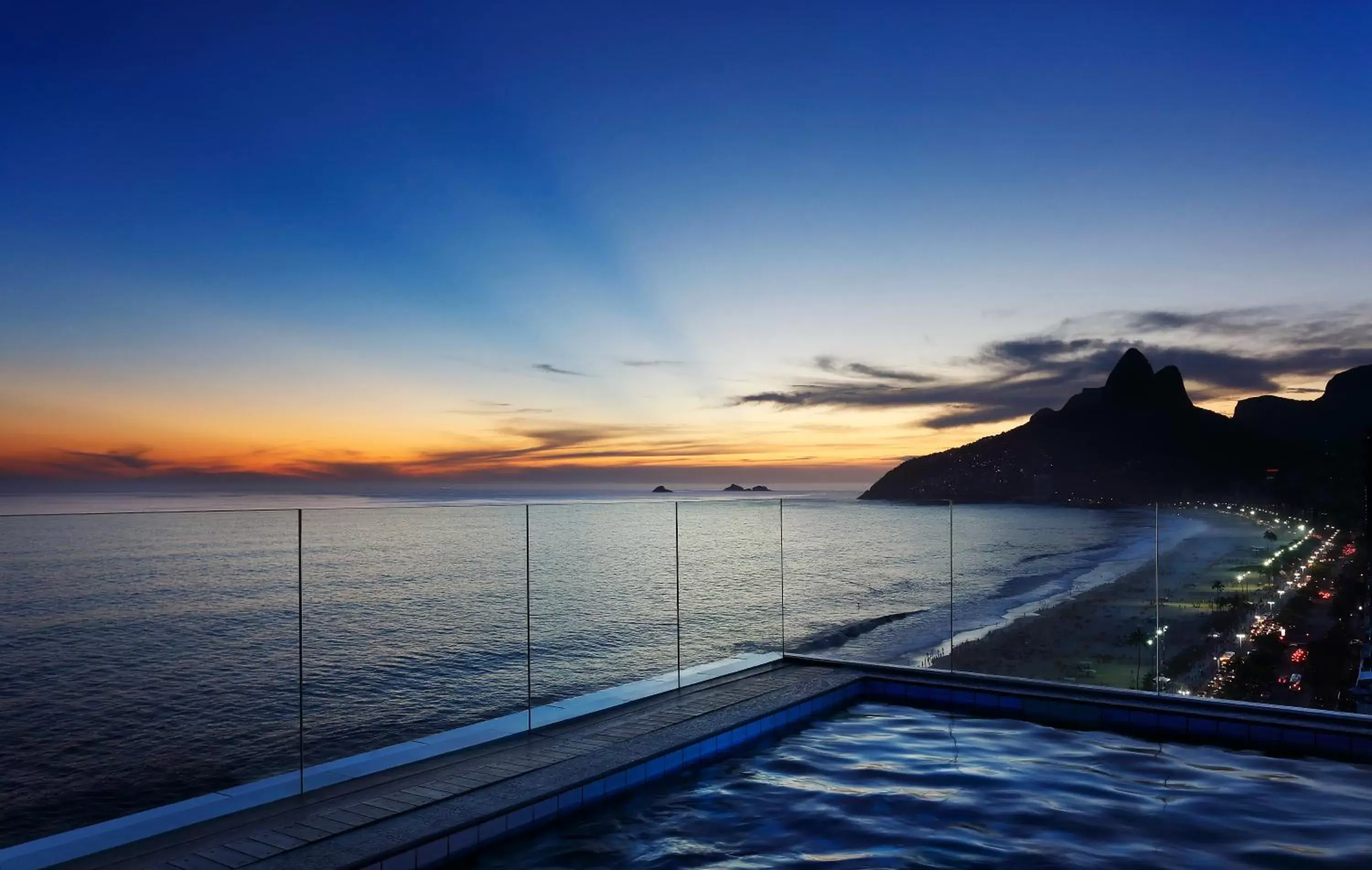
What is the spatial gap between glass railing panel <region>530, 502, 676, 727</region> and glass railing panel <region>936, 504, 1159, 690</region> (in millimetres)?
3925

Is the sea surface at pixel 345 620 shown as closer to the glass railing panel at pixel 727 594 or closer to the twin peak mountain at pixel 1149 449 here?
the glass railing panel at pixel 727 594

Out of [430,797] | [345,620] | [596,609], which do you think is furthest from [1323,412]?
[430,797]

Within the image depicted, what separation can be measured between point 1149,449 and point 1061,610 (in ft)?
141

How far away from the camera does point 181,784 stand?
33.3ft

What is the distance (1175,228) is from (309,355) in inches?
694

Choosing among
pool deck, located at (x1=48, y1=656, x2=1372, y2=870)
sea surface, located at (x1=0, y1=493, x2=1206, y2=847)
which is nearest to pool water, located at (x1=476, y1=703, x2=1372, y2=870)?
pool deck, located at (x1=48, y1=656, x2=1372, y2=870)

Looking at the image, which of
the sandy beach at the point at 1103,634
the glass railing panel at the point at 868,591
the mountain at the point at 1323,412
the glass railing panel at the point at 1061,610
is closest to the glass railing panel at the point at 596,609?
the glass railing panel at the point at 868,591

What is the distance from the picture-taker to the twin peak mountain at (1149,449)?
45.2 m

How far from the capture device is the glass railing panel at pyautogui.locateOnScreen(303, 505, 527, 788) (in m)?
5.77

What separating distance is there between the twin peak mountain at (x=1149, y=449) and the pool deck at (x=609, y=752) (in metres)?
32.8

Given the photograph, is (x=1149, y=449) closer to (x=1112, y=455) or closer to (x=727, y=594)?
(x=1112, y=455)

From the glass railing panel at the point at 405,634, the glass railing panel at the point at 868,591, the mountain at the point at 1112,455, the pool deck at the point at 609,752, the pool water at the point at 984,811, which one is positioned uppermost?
the mountain at the point at 1112,455

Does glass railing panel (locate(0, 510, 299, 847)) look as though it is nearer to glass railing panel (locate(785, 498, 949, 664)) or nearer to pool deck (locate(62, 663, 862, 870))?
pool deck (locate(62, 663, 862, 870))

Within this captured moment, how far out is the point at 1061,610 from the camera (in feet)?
81.3
